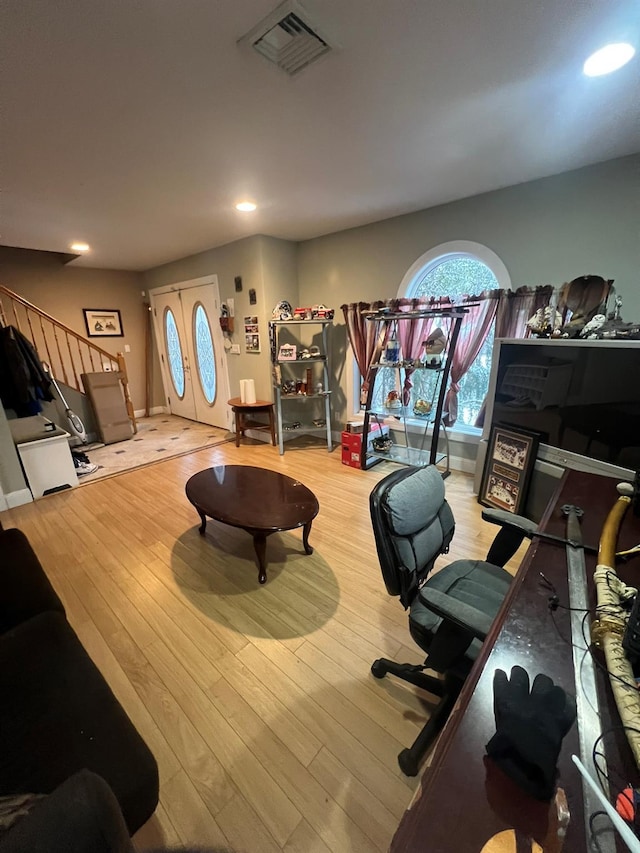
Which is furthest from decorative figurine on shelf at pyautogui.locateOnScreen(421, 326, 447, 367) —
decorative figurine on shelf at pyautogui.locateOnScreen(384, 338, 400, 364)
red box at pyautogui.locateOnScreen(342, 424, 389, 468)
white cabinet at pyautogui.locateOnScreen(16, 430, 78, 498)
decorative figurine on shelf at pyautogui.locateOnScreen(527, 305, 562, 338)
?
white cabinet at pyautogui.locateOnScreen(16, 430, 78, 498)

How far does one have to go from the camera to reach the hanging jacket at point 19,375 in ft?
11.3

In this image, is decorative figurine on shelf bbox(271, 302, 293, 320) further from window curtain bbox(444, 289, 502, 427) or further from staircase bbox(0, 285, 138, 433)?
staircase bbox(0, 285, 138, 433)

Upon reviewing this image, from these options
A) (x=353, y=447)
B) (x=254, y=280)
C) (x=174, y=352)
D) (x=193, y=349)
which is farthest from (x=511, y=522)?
(x=174, y=352)

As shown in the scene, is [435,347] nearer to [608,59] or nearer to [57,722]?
[608,59]

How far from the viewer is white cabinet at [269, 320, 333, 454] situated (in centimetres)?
388

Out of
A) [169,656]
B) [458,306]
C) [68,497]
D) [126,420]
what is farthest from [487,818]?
[126,420]

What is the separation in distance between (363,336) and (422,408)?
3.57ft

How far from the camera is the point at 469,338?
3.06m

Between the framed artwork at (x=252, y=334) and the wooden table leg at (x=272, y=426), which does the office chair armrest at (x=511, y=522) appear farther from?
the framed artwork at (x=252, y=334)

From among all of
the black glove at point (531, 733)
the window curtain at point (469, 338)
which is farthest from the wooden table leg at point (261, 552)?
the window curtain at point (469, 338)

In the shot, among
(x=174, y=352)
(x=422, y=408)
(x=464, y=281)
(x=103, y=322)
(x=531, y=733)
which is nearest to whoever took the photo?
(x=531, y=733)

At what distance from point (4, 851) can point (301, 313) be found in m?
3.80

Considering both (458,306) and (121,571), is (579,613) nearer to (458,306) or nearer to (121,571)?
(121,571)

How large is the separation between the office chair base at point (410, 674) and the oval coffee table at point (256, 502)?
76 centimetres
